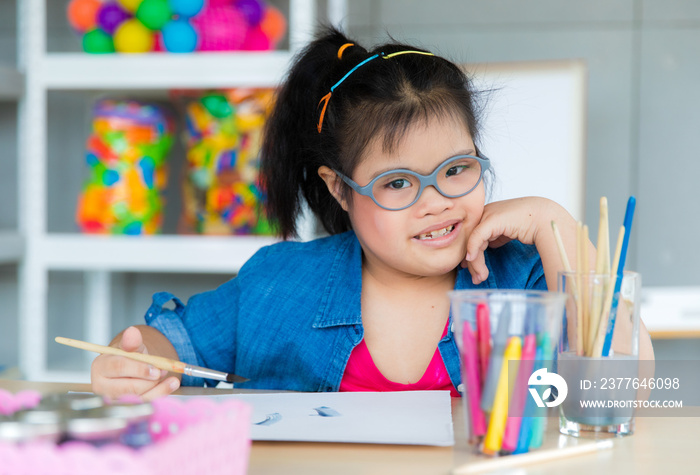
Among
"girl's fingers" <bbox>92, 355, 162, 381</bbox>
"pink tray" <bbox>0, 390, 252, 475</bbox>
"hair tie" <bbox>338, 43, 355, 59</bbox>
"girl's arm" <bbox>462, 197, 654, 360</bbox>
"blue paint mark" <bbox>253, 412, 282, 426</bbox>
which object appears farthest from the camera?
"hair tie" <bbox>338, 43, 355, 59</bbox>

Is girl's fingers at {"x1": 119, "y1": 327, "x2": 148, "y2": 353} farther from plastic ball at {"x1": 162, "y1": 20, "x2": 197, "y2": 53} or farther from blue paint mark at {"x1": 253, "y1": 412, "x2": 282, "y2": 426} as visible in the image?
plastic ball at {"x1": 162, "y1": 20, "x2": 197, "y2": 53}

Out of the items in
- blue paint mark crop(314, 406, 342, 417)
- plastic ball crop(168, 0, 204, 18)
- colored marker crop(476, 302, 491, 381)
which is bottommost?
blue paint mark crop(314, 406, 342, 417)

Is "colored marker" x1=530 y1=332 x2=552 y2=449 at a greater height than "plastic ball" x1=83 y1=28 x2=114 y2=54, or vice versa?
"plastic ball" x1=83 y1=28 x2=114 y2=54

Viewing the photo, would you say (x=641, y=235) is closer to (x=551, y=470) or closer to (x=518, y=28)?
(x=518, y=28)

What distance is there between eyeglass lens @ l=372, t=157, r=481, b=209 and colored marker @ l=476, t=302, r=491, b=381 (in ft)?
1.38

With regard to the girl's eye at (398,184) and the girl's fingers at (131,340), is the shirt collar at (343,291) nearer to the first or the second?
the girl's eye at (398,184)

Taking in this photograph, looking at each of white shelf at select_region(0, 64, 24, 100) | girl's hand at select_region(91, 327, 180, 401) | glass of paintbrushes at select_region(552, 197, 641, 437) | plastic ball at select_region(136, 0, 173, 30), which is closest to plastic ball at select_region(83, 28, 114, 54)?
plastic ball at select_region(136, 0, 173, 30)

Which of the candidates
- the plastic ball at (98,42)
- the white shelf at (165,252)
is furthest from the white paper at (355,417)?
the plastic ball at (98,42)

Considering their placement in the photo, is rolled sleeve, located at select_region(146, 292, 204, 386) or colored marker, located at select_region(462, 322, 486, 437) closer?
colored marker, located at select_region(462, 322, 486, 437)

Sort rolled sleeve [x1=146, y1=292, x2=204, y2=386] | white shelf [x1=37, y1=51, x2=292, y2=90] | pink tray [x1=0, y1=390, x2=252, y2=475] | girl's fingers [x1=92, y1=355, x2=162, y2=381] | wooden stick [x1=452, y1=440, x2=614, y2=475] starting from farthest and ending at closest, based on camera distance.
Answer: white shelf [x1=37, y1=51, x2=292, y2=90] < rolled sleeve [x1=146, y1=292, x2=204, y2=386] < girl's fingers [x1=92, y1=355, x2=162, y2=381] < wooden stick [x1=452, y1=440, x2=614, y2=475] < pink tray [x1=0, y1=390, x2=252, y2=475]

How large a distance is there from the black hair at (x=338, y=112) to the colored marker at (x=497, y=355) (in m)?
0.49

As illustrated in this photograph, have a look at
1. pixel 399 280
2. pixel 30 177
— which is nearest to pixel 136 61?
pixel 30 177

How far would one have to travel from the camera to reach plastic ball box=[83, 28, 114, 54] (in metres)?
1.92

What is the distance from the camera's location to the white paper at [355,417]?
64 centimetres
